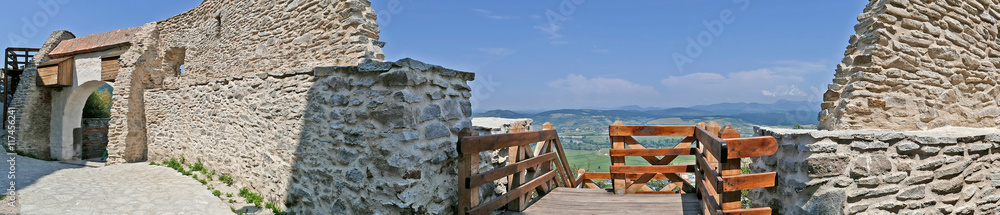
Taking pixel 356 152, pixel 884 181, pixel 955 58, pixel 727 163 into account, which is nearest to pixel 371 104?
pixel 356 152

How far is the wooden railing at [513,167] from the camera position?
155 inches

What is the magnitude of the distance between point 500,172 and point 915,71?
5.09m

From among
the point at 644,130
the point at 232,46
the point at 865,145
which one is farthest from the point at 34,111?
the point at 865,145

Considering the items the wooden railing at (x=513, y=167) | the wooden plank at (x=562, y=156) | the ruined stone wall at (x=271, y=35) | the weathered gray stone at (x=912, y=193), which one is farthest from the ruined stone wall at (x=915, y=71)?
the ruined stone wall at (x=271, y=35)

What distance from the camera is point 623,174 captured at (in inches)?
216

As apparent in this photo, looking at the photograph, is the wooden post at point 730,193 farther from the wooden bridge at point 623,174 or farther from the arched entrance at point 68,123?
the arched entrance at point 68,123

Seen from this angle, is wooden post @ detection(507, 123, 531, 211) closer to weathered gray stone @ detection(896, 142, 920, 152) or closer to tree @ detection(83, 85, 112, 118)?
weathered gray stone @ detection(896, 142, 920, 152)

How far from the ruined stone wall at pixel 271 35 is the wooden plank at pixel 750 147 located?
16.2ft

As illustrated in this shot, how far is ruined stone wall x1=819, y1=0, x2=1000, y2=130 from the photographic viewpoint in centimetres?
480

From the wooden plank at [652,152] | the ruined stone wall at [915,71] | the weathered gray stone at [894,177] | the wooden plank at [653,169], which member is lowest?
the wooden plank at [653,169]

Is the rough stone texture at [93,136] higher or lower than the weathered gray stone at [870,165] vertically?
lower

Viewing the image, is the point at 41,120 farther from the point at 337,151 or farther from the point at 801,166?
the point at 801,166

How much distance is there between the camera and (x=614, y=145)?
5535 millimetres

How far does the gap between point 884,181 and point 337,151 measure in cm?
487
